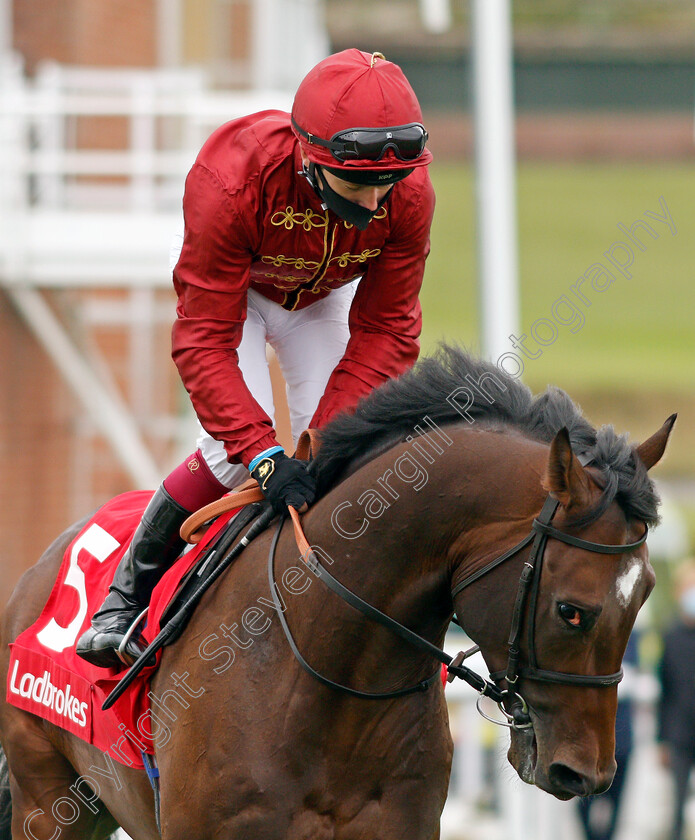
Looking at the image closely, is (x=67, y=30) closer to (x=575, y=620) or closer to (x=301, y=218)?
(x=301, y=218)

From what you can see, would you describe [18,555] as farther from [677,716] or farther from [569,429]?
[569,429]

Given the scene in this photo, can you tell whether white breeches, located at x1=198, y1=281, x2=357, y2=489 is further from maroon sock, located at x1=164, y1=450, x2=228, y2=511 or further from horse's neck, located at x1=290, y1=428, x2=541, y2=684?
Result: horse's neck, located at x1=290, y1=428, x2=541, y2=684

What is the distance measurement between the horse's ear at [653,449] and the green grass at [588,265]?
30.5 metres

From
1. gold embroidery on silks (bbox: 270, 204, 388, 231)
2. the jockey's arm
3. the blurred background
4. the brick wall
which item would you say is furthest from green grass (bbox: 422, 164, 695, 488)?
the jockey's arm

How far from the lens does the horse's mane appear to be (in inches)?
103

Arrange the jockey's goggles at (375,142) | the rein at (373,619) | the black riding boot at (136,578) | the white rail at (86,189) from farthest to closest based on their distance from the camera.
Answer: the white rail at (86,189) → the black riding boot at (136,578) → the jockey's goggles at (375,142) → the rein at (373,619)

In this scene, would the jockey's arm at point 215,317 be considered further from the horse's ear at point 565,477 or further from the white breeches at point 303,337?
the horse's ear at point 565,477

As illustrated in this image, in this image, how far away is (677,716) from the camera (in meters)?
6.94

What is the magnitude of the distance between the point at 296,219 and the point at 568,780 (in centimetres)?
155

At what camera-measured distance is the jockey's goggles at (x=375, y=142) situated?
2.86 metres

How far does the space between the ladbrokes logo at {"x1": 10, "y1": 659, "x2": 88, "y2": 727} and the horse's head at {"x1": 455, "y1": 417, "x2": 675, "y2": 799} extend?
1.58 meters

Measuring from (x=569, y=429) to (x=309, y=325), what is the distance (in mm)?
1185

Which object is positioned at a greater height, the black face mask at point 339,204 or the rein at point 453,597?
the black face mask at point 339,204

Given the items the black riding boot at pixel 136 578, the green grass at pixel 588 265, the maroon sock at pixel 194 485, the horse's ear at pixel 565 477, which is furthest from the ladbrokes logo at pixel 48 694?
the green grass at pixel 588 265
